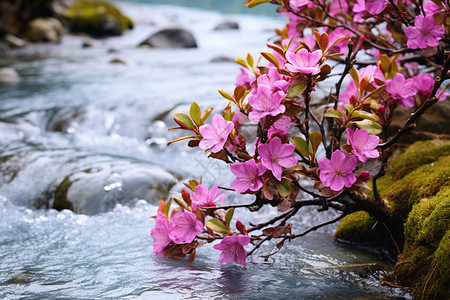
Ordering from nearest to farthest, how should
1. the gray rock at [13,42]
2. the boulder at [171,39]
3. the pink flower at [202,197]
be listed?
1. the pink flower at [202,197]
2. the boulder at [171,39]
3. the gray rock at [13,42]

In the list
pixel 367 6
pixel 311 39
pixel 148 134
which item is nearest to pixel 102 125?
pixel 148 134

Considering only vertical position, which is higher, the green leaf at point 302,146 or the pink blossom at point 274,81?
the pink blossom at point 274,81

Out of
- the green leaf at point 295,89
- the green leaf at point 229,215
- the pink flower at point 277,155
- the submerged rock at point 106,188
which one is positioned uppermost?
the green leaf at point 295,89

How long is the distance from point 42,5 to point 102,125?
12775mm

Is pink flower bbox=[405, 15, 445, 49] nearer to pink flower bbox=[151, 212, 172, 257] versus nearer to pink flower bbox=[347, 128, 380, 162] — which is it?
pink flower bbox=[347, 128, 380, 162]

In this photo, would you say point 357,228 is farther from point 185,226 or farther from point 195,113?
point 195,113

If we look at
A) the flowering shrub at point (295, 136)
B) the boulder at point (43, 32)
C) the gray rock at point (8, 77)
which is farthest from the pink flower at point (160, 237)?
the boulder at point (43, 32)

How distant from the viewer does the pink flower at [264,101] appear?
1562 millimetres

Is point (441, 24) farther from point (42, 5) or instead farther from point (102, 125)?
point (42, 5)

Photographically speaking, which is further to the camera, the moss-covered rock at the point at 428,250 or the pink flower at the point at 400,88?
the pink flower at the point at 400,88

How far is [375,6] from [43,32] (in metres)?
14.7

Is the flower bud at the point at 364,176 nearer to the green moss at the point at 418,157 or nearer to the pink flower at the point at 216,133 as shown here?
the pink flower at the point at 216,133

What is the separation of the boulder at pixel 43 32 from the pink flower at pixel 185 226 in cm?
1439

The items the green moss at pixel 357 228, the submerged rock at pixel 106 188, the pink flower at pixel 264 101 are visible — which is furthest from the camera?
the submerged rock at pixel 106 188
